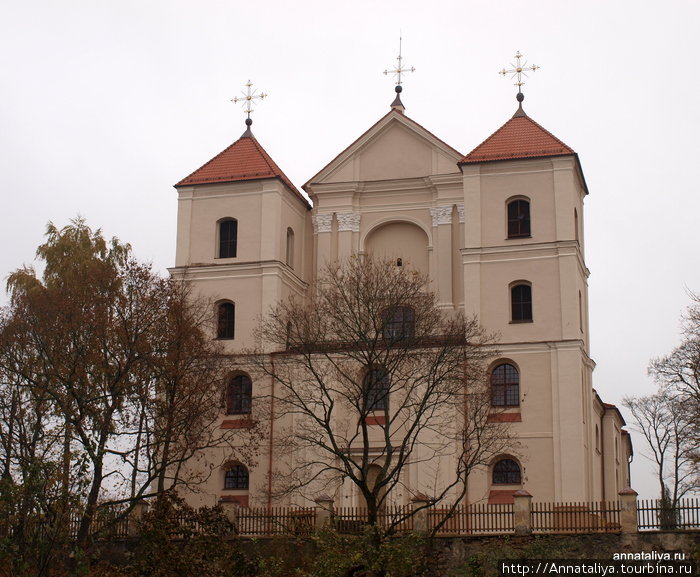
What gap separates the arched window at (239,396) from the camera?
4166 centimetres

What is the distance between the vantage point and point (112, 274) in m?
35.1

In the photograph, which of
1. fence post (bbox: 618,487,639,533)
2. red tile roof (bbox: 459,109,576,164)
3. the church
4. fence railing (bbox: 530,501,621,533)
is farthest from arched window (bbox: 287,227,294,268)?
fence post (bbox: 618,487,639,533)

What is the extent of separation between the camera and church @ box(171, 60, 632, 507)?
128ft

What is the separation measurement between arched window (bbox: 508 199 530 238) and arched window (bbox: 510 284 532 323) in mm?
2001

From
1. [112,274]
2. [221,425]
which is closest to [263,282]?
[221,425]

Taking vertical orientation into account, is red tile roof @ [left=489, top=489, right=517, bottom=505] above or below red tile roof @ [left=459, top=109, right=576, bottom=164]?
below

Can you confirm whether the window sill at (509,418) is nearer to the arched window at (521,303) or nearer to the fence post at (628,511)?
the arched window at (521,303)

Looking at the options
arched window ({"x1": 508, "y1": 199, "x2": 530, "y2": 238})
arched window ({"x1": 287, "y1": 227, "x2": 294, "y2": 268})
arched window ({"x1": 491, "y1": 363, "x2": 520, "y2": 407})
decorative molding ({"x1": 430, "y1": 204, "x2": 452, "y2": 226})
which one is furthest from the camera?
arched window ({"x1": 287, "y1": 227, "x2": 294, "y2": 268})

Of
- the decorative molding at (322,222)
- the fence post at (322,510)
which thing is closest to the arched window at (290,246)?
the decorative molding at (322,222)

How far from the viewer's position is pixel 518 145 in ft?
139

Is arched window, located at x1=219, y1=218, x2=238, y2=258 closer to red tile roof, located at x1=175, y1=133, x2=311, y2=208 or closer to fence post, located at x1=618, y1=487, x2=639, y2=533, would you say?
red tile roof, located at x1=175, y1=133, x2=311, y2=208

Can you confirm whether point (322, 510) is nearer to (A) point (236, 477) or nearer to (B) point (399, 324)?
(B) point (399, 324)

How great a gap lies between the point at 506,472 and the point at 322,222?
12.9 meters

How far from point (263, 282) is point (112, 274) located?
902 centimetres
